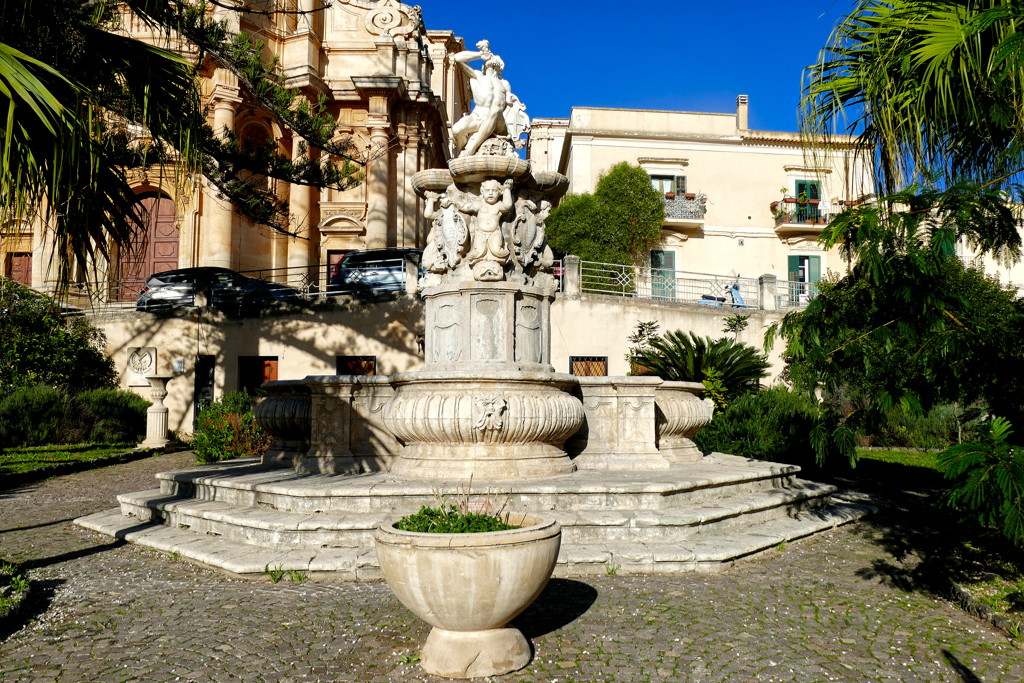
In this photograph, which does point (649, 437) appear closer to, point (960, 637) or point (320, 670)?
point (960, 637)

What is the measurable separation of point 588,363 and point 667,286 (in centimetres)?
605

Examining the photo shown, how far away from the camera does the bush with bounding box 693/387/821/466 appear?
1159 centimetres

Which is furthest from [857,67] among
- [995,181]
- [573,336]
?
[573,336]

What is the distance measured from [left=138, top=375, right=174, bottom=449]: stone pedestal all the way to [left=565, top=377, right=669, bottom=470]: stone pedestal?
436 inches

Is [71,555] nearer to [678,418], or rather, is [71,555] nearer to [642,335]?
[678,418]

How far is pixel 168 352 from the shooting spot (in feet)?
65.7

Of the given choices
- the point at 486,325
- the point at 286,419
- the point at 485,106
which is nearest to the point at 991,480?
the point at 486,325

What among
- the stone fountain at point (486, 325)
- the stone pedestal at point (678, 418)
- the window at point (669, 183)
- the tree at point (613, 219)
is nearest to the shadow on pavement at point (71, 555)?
the stone fountain at point (486, 325)

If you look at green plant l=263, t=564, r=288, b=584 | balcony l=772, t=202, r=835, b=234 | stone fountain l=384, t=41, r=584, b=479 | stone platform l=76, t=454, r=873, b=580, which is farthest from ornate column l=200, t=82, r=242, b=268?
green plant l=263, t=564, r=288, b=584

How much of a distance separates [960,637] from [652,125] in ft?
94.7

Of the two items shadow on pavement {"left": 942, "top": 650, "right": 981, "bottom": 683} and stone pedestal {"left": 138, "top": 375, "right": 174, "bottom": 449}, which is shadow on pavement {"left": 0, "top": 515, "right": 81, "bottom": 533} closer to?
stone pedestal {"left": 138, "top": 375, "right": 174, "bottom": 449}

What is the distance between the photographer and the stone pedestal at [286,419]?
28.8ft

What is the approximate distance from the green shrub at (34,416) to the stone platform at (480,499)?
8688mm

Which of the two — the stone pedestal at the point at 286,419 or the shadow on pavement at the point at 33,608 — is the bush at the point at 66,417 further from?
the shadow on pavement at the point at 33,608
